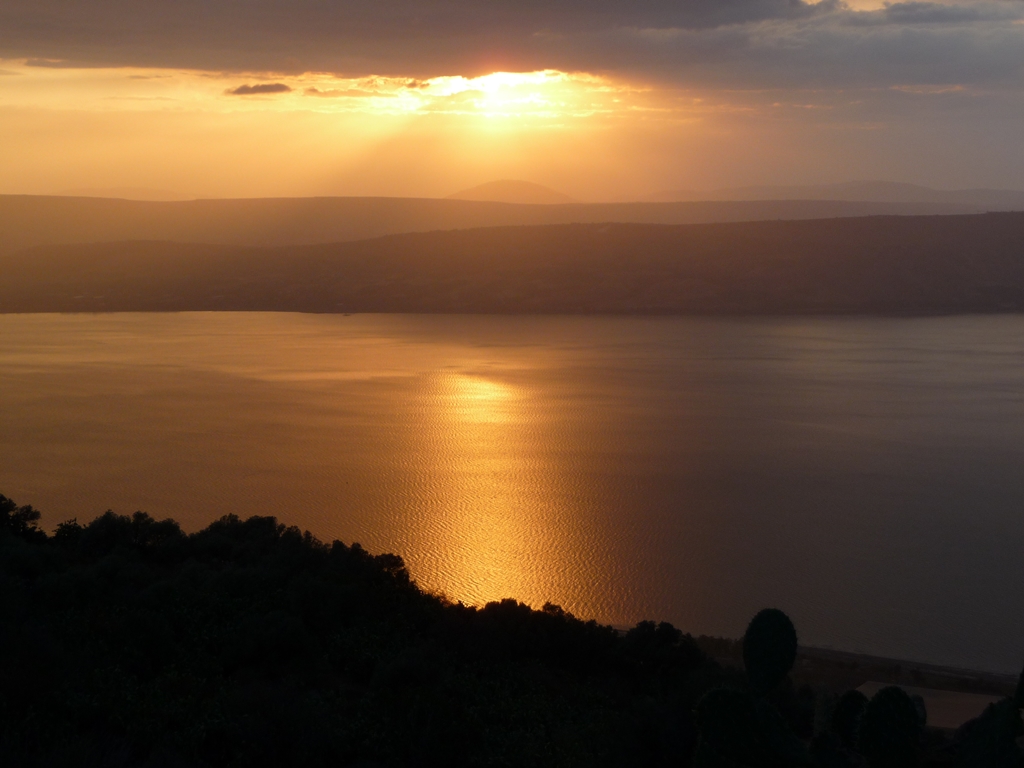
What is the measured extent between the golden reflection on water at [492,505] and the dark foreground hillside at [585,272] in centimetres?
2297

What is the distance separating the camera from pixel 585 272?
44844 mm

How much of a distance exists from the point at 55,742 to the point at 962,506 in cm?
1169

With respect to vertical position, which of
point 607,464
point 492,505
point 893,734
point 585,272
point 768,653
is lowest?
point 893,734

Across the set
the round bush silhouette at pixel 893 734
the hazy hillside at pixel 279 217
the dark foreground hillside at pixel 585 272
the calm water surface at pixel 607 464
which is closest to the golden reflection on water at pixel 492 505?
the calm water surface at pixel 607 464

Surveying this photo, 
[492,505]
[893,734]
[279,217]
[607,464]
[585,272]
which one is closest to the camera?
[893,734]

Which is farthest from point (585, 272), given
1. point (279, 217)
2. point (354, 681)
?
point (279, 217)

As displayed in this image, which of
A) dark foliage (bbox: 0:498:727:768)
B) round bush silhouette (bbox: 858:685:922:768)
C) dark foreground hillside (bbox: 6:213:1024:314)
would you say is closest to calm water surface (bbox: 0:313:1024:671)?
dark foliage (bbox: 0:498:727:768)

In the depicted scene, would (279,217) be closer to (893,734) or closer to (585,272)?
(585,272)

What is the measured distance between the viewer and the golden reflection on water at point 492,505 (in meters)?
9.58

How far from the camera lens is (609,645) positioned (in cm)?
604

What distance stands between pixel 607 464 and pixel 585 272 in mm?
30799

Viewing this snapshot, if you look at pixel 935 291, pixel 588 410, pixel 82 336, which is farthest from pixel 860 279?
Result: pixel 82 336

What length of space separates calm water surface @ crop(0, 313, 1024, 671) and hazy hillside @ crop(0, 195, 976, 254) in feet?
164

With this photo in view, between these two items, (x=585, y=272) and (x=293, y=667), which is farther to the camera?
(x=585, y=272)
